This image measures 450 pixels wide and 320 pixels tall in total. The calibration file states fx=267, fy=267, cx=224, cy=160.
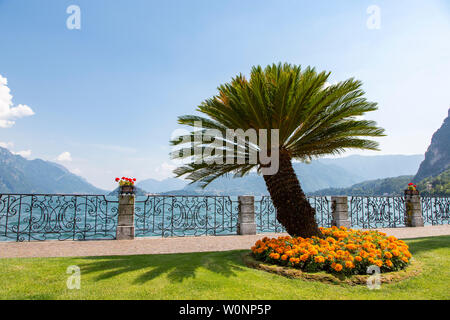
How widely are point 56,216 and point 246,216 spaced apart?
23.7 ft

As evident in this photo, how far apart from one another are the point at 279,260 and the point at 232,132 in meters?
3.30

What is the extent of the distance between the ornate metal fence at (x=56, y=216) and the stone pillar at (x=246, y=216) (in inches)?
194

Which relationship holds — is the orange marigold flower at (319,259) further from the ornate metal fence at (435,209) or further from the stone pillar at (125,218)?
the ornate metal fence at (435,209)

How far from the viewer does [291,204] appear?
666 centimetres

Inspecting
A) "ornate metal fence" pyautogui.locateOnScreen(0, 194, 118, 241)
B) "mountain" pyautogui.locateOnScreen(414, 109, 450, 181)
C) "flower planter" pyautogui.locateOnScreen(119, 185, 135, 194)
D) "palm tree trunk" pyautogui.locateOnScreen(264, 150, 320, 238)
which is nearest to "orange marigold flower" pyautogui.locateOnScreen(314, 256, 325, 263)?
"palm tree trunk" pyautogui.locateOnScreen(264, 150, 320, 238)

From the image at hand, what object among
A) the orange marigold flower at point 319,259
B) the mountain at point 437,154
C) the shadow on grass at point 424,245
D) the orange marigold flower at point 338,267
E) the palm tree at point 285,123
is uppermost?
the mountain at point 437,154

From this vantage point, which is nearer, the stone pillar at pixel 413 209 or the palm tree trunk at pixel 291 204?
the palm tree trunk at pixel 291 204

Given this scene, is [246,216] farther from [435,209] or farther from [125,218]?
[435,209]

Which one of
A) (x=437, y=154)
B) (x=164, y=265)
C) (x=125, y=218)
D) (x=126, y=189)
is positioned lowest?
(x=164, y=265)

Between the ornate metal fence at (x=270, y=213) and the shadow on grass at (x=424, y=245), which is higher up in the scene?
the ornate metal fence at (x=270, y=213)

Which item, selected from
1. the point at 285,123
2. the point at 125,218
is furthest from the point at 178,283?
the point at 125,218

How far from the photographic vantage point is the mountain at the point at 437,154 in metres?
117

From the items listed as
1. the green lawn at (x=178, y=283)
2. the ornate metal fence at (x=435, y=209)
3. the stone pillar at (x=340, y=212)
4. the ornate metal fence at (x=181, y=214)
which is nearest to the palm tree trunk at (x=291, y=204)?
the green lawn at (x=178, y=283)
